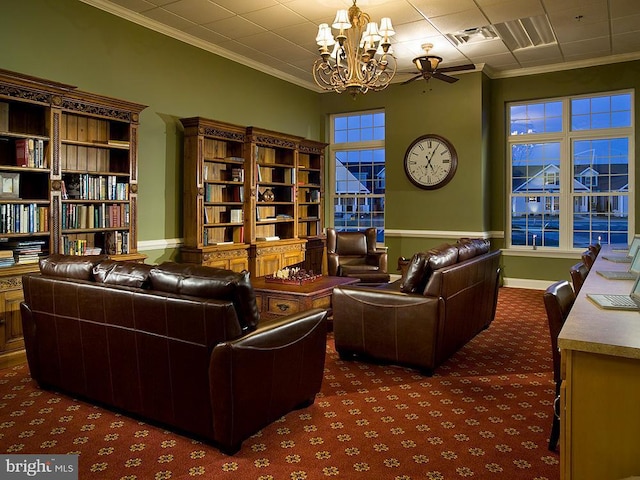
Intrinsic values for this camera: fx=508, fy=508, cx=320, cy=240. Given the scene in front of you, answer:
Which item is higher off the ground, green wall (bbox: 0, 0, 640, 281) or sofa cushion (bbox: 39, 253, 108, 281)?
green wall (bbox: 0, 0, 640, 281)

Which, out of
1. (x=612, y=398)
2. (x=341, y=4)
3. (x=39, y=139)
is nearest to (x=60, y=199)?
(x=39, y=139)

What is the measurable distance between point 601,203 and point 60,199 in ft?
22.9

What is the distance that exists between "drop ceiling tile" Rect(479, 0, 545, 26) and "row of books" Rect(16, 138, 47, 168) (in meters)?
4.45

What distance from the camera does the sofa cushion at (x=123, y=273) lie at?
114 inches

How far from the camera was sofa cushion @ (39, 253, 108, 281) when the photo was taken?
124 inches

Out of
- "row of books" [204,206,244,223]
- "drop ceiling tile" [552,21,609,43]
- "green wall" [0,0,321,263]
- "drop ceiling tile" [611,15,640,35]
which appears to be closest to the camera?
"green wall" [0,0,321,263]

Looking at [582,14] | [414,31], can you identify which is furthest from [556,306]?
[414,31]

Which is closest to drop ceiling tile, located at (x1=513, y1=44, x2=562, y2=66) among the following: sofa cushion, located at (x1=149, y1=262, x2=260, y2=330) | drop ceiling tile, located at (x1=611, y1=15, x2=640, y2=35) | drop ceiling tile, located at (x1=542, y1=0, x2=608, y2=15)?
drop ceiling tile, located at (x1=611, y1=15, x2=640, y2=35)

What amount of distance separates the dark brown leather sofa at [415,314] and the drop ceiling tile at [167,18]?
139 inches

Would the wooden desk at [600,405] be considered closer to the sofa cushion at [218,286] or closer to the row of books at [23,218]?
the sofa cushion at [218,286]

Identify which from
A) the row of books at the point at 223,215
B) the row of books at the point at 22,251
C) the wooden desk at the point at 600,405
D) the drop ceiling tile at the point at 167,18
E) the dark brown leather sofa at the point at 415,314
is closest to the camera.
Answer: the wooden desk at the point at 600,405

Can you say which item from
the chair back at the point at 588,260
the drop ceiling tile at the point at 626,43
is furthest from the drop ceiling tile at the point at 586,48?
the chair back at the point at 588,260

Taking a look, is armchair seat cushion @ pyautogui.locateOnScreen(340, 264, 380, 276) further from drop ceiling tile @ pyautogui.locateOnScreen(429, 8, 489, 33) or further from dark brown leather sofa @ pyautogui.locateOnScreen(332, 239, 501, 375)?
drop ceiling tile @ pyautogui.locateOnScreen(429, 8, 489, 33)

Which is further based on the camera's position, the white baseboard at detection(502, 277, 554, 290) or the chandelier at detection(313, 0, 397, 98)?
the white baseboard at detection(502, 277, 554, 290)
